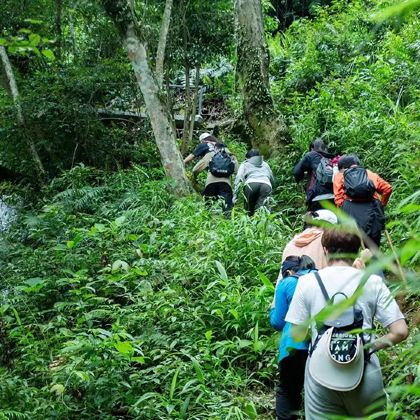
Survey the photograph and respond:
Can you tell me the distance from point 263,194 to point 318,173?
65.6 inches

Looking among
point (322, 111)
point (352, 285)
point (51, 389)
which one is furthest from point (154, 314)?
point (322, 111)

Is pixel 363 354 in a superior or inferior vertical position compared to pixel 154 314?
superior

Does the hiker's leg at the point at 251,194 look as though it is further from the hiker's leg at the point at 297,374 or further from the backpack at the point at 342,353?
the backpack at the point at 342,353

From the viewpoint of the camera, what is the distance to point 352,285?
9.92 feet

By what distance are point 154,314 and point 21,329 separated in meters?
1.29

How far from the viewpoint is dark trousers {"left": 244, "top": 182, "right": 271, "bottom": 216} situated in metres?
8.54

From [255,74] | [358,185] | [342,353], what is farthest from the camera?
[255,74]

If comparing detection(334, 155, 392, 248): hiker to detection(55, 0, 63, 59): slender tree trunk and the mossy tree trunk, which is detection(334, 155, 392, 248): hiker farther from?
detection(55, 0, 63, 59): slender tree trunk

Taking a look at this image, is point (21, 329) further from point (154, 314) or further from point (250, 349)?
point (250, 349)

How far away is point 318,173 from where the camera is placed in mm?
7023

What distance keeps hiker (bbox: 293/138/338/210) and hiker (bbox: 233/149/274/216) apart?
1.03 metres

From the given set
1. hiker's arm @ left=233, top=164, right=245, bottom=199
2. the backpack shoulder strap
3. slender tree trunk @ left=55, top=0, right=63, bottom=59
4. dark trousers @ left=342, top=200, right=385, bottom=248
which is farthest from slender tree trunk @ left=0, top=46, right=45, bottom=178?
the backpack shoulder strap

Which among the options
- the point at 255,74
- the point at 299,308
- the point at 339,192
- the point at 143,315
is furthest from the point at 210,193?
the point at 299,308

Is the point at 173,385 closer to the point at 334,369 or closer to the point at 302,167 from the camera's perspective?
the point at 334,369
